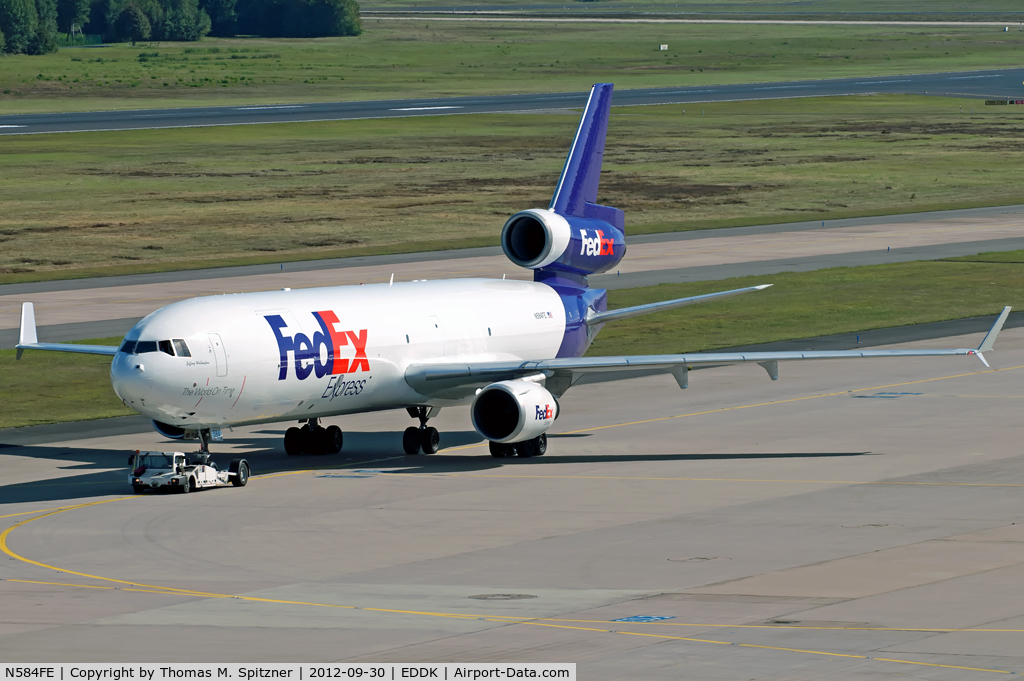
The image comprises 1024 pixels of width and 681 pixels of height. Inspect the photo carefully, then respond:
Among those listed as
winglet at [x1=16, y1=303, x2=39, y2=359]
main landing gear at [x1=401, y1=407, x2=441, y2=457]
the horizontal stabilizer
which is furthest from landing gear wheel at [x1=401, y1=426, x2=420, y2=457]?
winglet at [x1=16, y1=303, x2=39, y2=359]

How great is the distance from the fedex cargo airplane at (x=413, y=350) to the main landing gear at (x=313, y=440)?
0.13 feet

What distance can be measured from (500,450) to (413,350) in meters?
3.71

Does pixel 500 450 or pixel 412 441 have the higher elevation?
pixel 412 441

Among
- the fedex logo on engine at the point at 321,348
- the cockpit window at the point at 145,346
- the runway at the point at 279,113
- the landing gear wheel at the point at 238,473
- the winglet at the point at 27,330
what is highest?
the runway at the point at 279,113

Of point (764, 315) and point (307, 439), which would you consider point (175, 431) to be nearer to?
point (307, 439)

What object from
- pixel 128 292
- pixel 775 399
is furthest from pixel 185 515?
pixel 128 292

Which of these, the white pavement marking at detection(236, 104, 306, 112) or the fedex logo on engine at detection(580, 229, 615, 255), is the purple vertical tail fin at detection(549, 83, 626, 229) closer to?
the fedex logo on engine at detection(580, 229, 615, 255)

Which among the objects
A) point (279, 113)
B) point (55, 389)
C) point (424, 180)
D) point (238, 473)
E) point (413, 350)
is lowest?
point (238, 473)

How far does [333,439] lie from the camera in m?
47.3

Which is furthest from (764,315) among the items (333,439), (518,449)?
(333,439)

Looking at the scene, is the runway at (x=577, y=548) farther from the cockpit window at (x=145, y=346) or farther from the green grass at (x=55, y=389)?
the green grass at (x=55, y=389)

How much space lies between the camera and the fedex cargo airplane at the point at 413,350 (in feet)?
134

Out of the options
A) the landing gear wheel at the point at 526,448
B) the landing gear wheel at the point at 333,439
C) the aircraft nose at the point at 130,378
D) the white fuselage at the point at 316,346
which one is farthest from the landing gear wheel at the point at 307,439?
the aircraft nose at the point at 130,378

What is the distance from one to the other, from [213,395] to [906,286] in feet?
165
